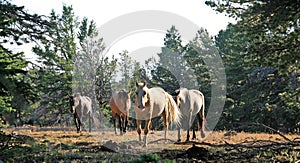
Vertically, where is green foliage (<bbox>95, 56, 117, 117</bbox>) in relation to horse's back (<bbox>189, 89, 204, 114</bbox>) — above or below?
above

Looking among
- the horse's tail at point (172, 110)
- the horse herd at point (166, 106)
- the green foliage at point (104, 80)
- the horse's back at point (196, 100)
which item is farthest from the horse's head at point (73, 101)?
the green foliage at point (104, 80)

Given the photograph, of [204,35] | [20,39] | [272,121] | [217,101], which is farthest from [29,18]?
[204,35]

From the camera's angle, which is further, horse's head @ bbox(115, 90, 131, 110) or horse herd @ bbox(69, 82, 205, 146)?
horse's head @ bbox(115, 90, 131, 110)

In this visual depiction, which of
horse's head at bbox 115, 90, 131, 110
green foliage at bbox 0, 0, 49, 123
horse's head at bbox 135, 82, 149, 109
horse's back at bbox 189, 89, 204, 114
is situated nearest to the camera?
green foliage at bbox 0, 0, 49, 123

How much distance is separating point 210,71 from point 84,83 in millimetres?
13948

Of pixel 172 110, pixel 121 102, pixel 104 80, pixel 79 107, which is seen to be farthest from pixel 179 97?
pixel 104 80

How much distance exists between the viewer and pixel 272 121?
31094mm

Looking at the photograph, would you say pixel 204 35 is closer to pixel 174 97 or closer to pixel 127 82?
pixel 127 82

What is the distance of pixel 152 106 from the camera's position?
44.7ft

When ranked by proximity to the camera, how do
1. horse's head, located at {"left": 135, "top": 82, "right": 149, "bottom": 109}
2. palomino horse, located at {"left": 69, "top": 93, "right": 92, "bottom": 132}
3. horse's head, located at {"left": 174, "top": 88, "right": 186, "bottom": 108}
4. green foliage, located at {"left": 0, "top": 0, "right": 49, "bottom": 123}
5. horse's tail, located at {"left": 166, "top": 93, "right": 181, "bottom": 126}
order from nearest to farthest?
green foliage, located at {"left": 0, "top": 0, "right": 49, "bottom": 123}, horse's head, located at {"left": 135, "top": 82, "right": 149, "bottom": 109}, horse's tail, located at {"left": 166, "top": 93, "right": 181, "bottom": 126}, horse's head, located at {"left": 174, "top": 88, "right": 186, "bottom": 108}, palomino horse, located at {"left": 69, "top": 93, "right": 92, "bottom": 132}

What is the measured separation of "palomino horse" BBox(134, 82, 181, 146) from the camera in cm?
1264

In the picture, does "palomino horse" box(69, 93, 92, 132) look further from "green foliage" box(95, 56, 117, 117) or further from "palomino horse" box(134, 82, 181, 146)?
"green foliage" box(95, 56, 117, 117)

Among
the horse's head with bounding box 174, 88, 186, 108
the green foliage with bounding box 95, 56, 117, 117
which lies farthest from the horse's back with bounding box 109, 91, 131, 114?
the green foliage with bounding box 95, 56, 117, 117

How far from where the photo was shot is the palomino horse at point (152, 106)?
41.5 ft
